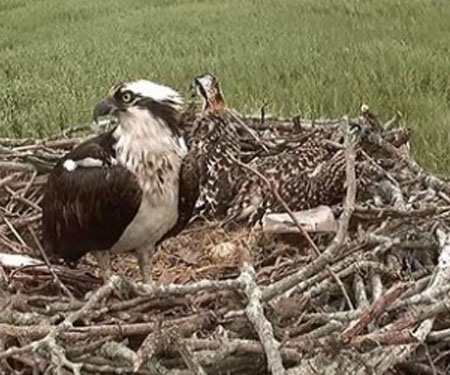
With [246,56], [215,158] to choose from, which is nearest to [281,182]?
[215,158]

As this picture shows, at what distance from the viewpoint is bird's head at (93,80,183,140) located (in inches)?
184

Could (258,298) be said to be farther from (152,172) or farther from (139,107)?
(139,107)

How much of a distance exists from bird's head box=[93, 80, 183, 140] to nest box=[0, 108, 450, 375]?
0.54 m

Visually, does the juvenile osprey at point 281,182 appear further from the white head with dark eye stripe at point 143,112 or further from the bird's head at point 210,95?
the white head with dark eye stripe at point 143,112

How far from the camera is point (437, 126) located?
7672mm

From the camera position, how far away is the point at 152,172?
4.64 m

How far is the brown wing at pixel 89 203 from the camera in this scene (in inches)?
181

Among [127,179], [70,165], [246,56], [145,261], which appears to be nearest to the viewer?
[127,179]

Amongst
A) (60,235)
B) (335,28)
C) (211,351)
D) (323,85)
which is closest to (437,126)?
(323,85)

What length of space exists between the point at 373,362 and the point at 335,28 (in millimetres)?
8769

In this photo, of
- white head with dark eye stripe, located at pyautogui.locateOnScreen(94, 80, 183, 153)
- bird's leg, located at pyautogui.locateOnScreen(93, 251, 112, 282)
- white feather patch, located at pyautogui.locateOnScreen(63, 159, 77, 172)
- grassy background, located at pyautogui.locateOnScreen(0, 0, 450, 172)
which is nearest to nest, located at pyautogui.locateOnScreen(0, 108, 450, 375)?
bird's leg, located at pyautogui.locateOnScreen(93, 251, 112, 282)

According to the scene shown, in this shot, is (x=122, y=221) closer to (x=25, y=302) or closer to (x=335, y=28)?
(x=25, y=302)

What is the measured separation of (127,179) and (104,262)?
0.47 m

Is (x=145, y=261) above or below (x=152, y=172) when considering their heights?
below
